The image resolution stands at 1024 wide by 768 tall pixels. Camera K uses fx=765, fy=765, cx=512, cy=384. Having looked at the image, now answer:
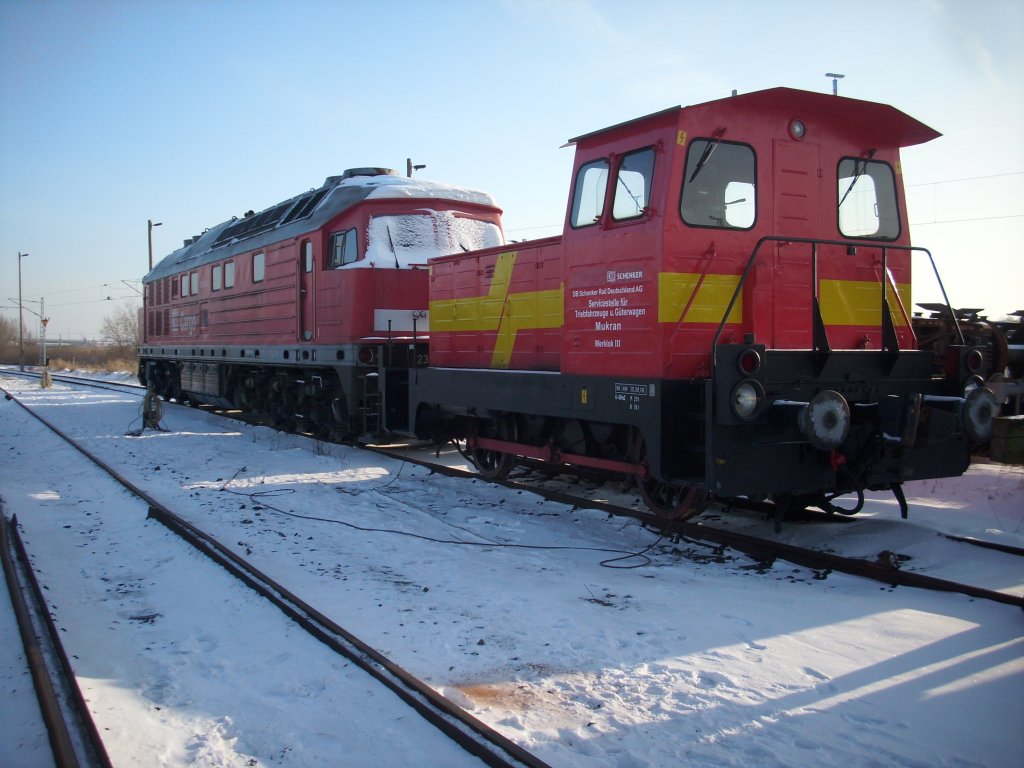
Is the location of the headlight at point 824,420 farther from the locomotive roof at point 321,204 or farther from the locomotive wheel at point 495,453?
the locomotive roof at point 321,204

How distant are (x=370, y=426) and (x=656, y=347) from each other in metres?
6.38

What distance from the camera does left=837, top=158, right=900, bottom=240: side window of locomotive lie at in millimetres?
6625

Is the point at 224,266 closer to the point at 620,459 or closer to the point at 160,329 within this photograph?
the point at 160,329

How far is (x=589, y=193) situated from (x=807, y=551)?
3.46m

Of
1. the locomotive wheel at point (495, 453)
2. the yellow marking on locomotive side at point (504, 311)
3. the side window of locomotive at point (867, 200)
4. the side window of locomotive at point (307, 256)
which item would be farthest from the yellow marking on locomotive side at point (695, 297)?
the side window of locomotive at point (307, 256)

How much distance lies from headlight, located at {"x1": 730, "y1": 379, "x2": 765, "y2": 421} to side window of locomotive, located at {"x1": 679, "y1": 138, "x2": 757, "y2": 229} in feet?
4.60

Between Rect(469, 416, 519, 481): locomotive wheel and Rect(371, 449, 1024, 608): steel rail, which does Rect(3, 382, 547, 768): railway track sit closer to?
Answer: Rect(371, 449, 1024, 608): steel rail

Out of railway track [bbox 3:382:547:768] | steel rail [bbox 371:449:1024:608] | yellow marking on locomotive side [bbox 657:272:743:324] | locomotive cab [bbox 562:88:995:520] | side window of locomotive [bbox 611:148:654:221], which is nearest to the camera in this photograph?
railway track [bbox 3:382:547:768]

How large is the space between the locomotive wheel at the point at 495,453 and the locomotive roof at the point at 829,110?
10.3ft

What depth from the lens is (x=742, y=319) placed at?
6129 millimetres

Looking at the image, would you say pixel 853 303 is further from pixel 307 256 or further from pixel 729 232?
pixel 307 256

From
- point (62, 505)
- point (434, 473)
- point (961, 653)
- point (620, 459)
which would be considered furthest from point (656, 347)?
point (62, 505)

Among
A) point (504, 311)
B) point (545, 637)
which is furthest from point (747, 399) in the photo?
point (504, 311)

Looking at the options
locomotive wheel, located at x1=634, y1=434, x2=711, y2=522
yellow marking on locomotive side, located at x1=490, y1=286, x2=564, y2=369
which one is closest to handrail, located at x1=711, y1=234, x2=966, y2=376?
locomotive wheel, located at x1=634, y1=434, x2=711, y2=522
